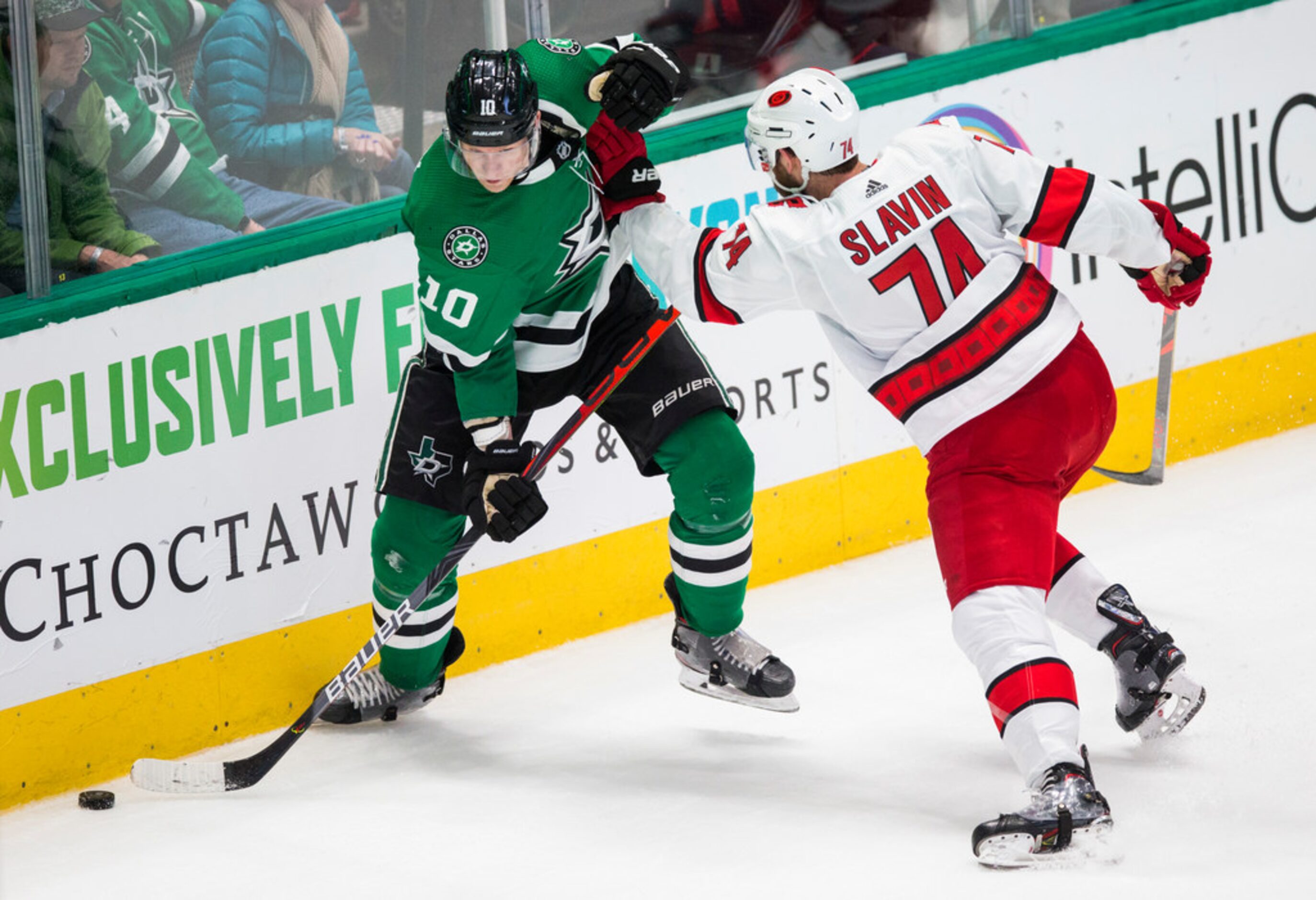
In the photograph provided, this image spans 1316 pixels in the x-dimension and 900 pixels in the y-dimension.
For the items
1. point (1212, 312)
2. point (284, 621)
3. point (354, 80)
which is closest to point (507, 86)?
point (354, 80)

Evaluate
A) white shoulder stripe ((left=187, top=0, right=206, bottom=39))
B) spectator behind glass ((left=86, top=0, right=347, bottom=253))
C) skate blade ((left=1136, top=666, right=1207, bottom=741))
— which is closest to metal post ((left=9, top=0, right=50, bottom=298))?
spectator behind glass ((left=86, top=0, right=347, bottom=253))

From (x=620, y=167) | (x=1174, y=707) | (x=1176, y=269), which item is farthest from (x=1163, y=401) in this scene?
(x=620, y=167)

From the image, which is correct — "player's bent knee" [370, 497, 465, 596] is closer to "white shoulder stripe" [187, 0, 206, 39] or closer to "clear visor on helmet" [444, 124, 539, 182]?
"clear visor on helmet" [444, 124, 539, 182]

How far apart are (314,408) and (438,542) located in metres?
0.43

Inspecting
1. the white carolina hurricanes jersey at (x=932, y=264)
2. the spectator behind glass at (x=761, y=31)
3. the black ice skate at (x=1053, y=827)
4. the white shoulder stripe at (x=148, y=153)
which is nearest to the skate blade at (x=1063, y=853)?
the black ice skate at (x=1053, y=827)

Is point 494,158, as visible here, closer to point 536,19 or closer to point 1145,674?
point 536,19

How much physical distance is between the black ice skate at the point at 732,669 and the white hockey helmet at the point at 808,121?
0.99m

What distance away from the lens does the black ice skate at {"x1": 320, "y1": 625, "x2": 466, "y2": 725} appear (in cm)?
367

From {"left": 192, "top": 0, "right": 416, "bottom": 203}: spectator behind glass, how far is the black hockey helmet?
75 cm

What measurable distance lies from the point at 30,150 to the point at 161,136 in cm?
25

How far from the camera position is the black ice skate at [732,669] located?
356cm

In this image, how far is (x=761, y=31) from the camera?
14.3ft

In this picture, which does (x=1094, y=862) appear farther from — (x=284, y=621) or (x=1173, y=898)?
(x=284, y=621)

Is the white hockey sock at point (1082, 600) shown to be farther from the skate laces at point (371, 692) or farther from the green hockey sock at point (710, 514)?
the skate laces at point (371, 692)
